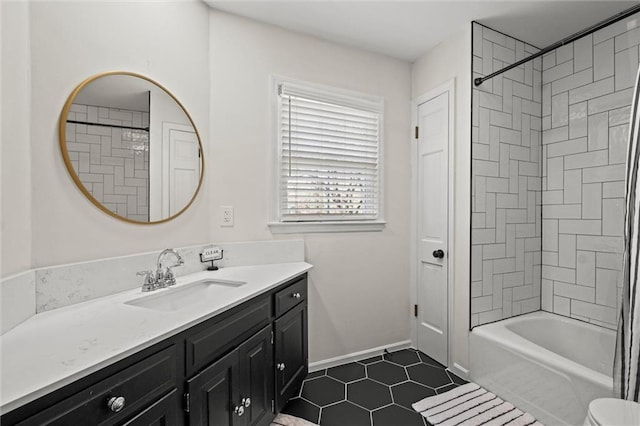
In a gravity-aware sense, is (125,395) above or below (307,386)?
above

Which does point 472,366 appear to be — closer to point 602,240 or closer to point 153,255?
point 602,240

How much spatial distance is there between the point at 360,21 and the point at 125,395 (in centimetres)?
240

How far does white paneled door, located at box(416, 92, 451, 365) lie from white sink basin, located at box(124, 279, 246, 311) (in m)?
1.58

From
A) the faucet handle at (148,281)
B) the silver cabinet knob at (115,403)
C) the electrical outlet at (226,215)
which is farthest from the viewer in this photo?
the electrical outlet at (226,215)

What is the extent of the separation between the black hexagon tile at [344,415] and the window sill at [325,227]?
1152mm

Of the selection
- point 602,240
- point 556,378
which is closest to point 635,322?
point 556,378

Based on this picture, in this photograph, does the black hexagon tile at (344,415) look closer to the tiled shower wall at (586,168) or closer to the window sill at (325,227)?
the window sill at (325,227)

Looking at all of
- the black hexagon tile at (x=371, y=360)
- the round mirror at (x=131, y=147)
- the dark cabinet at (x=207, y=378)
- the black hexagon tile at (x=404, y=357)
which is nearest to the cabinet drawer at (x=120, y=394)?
the dark cabinet at (x=207, y=378)

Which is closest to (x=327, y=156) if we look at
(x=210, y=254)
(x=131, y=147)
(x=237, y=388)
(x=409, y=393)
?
(x=210, y=254)

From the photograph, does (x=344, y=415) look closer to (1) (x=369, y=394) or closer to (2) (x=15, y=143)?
(1) (x=369, y=394)

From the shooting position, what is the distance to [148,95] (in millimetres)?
1646

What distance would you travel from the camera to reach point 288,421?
1.74m

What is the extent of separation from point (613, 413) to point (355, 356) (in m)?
1.59

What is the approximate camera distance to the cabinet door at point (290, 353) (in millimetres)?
1663
